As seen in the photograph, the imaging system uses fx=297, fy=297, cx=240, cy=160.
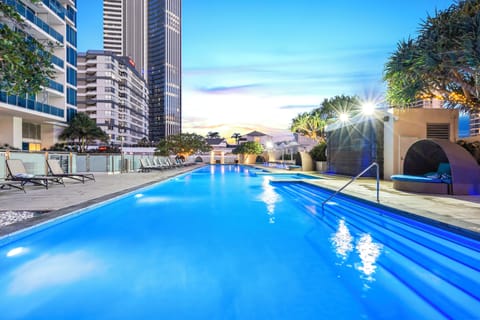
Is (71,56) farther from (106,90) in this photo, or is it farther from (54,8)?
(106,90)

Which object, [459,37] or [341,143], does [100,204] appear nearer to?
[459,37]

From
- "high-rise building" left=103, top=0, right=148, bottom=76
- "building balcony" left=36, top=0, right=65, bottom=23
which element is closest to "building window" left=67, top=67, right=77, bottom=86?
"building balcony" left=36, top=0, right=65, bottom=23

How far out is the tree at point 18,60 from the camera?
13.0 feet

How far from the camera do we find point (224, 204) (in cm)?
839

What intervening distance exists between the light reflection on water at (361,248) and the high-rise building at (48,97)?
916 inches

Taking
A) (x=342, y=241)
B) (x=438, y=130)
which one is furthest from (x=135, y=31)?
(x=342, y=241)

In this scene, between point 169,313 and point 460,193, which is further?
point 460,193

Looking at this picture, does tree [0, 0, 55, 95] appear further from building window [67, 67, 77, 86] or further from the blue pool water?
building window [67, 67, 77, 86]

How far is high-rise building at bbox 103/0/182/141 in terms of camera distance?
134 meters

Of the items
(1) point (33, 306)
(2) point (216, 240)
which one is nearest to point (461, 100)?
(2) point (216, 240)

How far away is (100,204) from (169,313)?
15.9 ft

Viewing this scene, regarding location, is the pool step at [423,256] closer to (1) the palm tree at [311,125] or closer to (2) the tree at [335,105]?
(2) the tree at [335,105]

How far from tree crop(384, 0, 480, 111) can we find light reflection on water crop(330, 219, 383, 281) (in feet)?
21.9

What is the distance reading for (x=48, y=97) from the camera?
1091 inches
